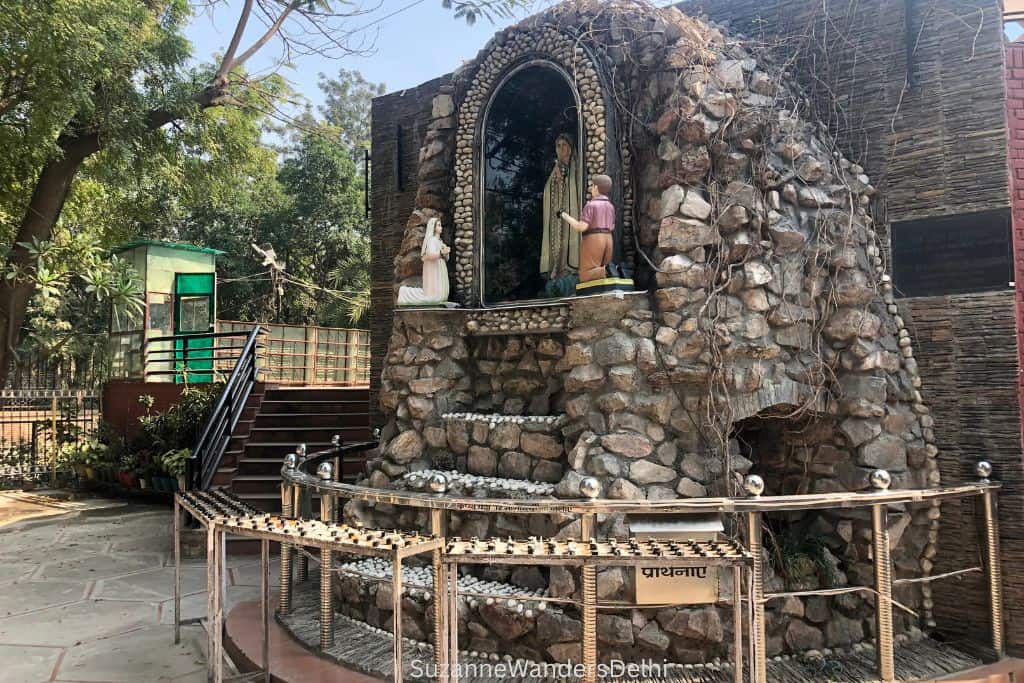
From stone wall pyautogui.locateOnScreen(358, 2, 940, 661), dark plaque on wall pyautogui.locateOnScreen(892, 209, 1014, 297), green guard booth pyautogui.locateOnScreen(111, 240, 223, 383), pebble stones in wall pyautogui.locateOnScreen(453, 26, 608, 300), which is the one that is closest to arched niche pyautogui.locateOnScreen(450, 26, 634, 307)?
pebble stones in wall pyautogui.locateOnScreen(453, 26, 608, 300)

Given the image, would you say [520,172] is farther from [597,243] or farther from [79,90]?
[79,90]

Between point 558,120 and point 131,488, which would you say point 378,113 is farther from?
point 131,488

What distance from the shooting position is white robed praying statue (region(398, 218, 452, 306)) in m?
6.27

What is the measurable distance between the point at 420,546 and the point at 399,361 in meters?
3.64

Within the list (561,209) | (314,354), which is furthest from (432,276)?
(314,354)

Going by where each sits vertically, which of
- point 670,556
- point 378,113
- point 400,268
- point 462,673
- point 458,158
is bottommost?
point 462,673

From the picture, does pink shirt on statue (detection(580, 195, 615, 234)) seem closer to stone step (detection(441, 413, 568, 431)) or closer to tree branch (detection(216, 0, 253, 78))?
stone step (detection(441, 413, 568, 431))

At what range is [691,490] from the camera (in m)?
4.62

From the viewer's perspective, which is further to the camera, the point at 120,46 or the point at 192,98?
the point at 192,98

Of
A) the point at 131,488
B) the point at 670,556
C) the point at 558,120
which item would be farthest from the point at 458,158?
the point at 131,488

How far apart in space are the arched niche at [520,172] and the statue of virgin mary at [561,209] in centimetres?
2

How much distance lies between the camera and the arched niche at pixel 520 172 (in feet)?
21.3

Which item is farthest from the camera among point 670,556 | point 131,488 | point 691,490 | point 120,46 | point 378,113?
point 131,488

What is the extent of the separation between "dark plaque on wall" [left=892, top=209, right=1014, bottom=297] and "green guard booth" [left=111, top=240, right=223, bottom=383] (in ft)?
37.6
